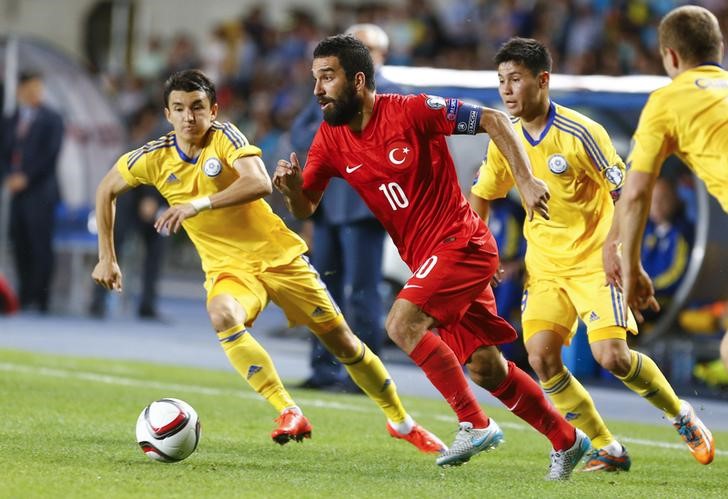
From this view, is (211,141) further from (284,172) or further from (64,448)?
(64,448)

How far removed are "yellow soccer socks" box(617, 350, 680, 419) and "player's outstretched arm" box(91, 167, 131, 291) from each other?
2572mm

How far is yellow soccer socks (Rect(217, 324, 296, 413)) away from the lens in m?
7.34

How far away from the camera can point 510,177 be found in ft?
23.9

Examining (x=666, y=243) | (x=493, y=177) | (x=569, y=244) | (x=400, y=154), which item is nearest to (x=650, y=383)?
(x=569, y=244)

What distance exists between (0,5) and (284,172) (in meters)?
22.0

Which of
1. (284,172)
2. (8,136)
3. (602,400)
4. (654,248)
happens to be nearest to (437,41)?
(8,136)

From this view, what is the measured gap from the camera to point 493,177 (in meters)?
7.30

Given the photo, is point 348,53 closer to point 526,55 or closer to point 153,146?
point 526,55

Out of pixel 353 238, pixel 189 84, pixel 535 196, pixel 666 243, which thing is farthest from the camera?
pixel 666 243

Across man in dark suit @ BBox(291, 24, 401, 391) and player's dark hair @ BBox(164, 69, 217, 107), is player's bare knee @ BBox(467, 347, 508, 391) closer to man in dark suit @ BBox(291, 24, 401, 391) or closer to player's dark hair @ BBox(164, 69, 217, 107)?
player's dark hair @ BBox(164, 69, 217, 107)

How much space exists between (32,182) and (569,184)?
442 inches

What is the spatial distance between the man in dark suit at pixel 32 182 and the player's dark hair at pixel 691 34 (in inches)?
484

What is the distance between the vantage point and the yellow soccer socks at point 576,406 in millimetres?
7207

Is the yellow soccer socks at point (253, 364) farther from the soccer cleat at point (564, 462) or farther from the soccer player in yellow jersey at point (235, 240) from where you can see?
the soccer cleat at point (564, 462)
